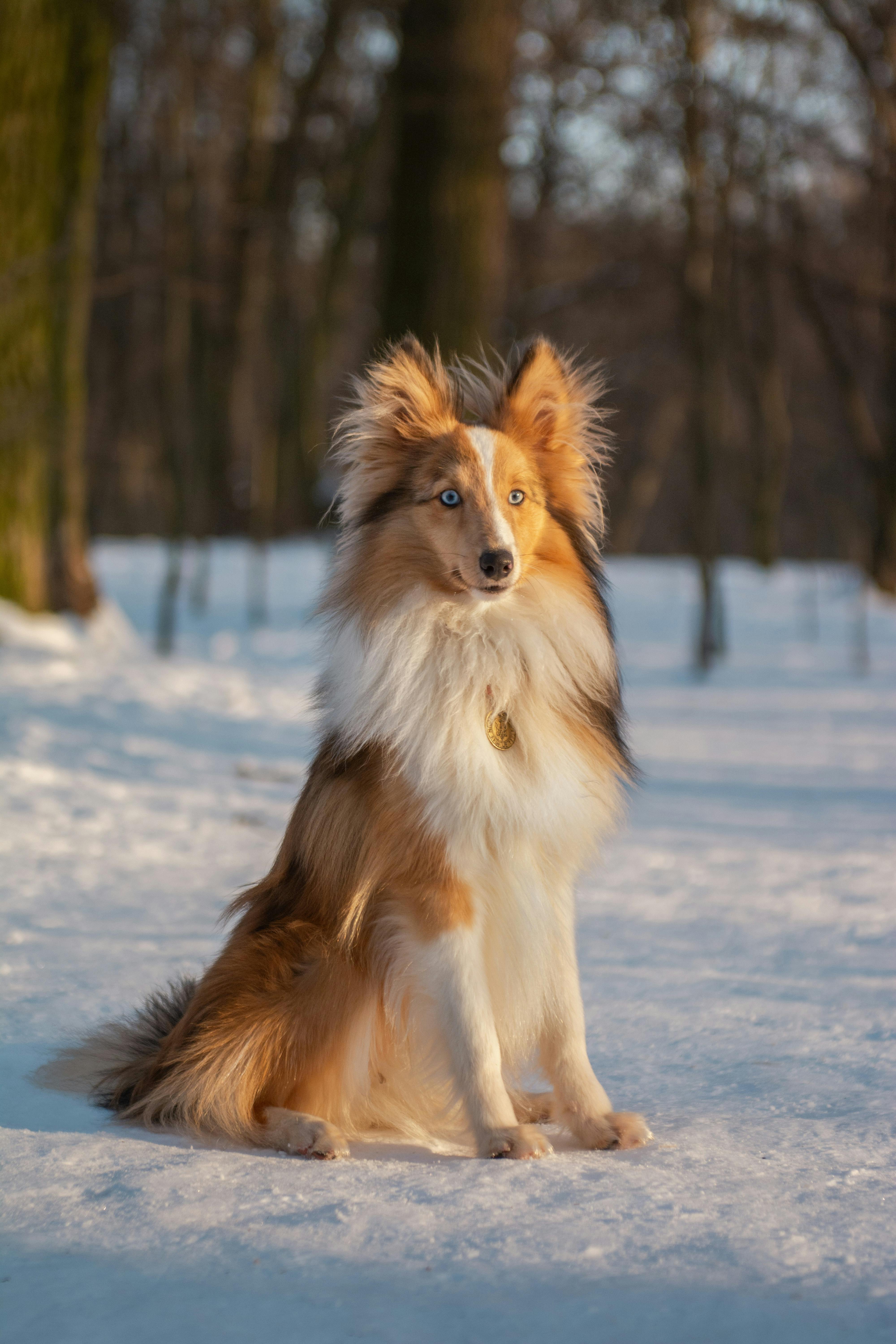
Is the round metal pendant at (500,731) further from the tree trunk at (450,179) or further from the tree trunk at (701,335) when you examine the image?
the tree trunk at (701,335)

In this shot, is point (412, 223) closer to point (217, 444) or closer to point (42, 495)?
point (42, 495)

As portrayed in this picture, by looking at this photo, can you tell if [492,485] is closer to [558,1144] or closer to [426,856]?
[426,856]

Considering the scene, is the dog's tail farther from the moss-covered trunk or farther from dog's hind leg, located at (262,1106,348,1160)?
the moss-covered trunk

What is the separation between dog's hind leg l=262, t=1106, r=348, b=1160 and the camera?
3.16m

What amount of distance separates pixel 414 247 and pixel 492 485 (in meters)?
6.43

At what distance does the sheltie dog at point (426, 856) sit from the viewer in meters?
3.23

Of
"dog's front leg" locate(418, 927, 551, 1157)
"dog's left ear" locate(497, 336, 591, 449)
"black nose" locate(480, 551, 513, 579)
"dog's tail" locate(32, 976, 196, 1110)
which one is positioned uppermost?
"dog's left ear" locate(497, 336, 591, 449)

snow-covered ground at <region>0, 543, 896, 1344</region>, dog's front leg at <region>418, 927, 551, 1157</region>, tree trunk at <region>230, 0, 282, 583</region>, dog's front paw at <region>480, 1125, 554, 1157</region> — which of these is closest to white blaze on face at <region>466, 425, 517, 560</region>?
dog's front leg at <region>418, 927, 551, 1157</region>

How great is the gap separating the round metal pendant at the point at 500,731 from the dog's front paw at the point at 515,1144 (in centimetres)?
94

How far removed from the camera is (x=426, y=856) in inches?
127

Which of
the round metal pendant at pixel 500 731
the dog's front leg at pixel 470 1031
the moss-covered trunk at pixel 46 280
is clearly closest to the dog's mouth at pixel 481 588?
the round metal pendant at pixel 500 731

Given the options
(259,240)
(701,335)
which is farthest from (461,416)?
(259,240)

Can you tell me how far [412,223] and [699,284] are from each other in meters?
4.42

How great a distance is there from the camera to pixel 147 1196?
9.19ft
